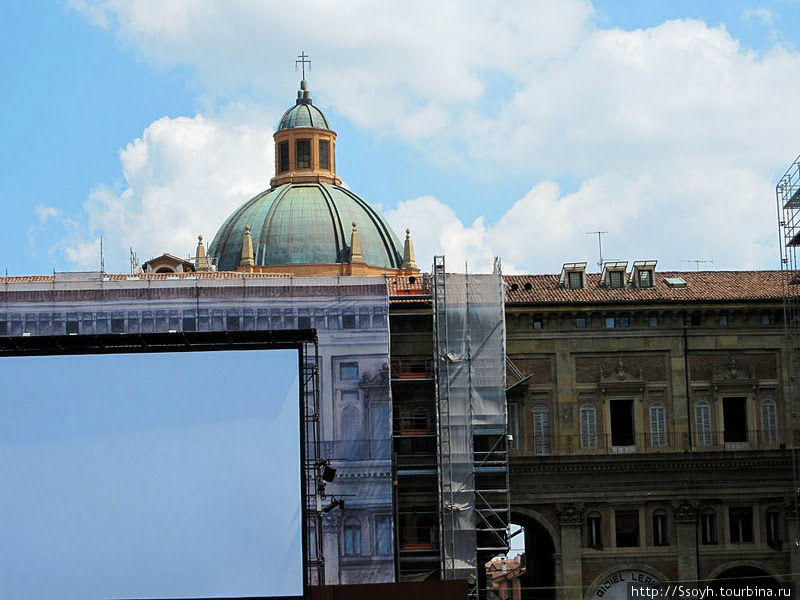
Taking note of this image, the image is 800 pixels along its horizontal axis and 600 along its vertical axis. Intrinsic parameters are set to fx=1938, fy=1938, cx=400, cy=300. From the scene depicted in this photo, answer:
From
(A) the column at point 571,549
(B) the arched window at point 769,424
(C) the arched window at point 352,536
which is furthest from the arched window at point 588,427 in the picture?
(C) the arched window at point 352,536

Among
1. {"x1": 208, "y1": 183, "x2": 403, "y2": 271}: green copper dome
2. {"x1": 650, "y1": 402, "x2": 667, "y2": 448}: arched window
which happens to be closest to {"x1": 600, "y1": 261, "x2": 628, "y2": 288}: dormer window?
{"x1": 650, "y1": 402, "x2": 667, "y2": 448}: arched window

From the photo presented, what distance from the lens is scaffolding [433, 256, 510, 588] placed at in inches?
2053

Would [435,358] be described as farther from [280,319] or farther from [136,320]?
[136,320]

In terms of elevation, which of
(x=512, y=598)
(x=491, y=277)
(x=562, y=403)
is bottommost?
(x=512, y=598)

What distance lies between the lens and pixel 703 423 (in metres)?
55.4

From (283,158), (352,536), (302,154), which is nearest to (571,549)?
(352,536)

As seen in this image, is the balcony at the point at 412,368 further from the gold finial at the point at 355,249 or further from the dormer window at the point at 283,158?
the dormer window at the point at 283,158

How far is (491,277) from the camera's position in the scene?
53.5 meters

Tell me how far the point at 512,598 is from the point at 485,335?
114ft

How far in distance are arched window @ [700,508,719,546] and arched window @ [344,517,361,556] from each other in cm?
994

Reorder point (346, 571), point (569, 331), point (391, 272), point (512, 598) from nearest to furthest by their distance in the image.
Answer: point (346, 571), point (569, 331), point (391, 272), point (512, 598)

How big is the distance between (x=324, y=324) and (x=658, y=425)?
1006cm

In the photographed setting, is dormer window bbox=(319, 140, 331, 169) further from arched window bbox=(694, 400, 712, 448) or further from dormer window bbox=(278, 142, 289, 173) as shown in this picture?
arched window bbox=(694, 400, 712, 448)

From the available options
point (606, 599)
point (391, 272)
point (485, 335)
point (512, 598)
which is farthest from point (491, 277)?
point (512, 598)
